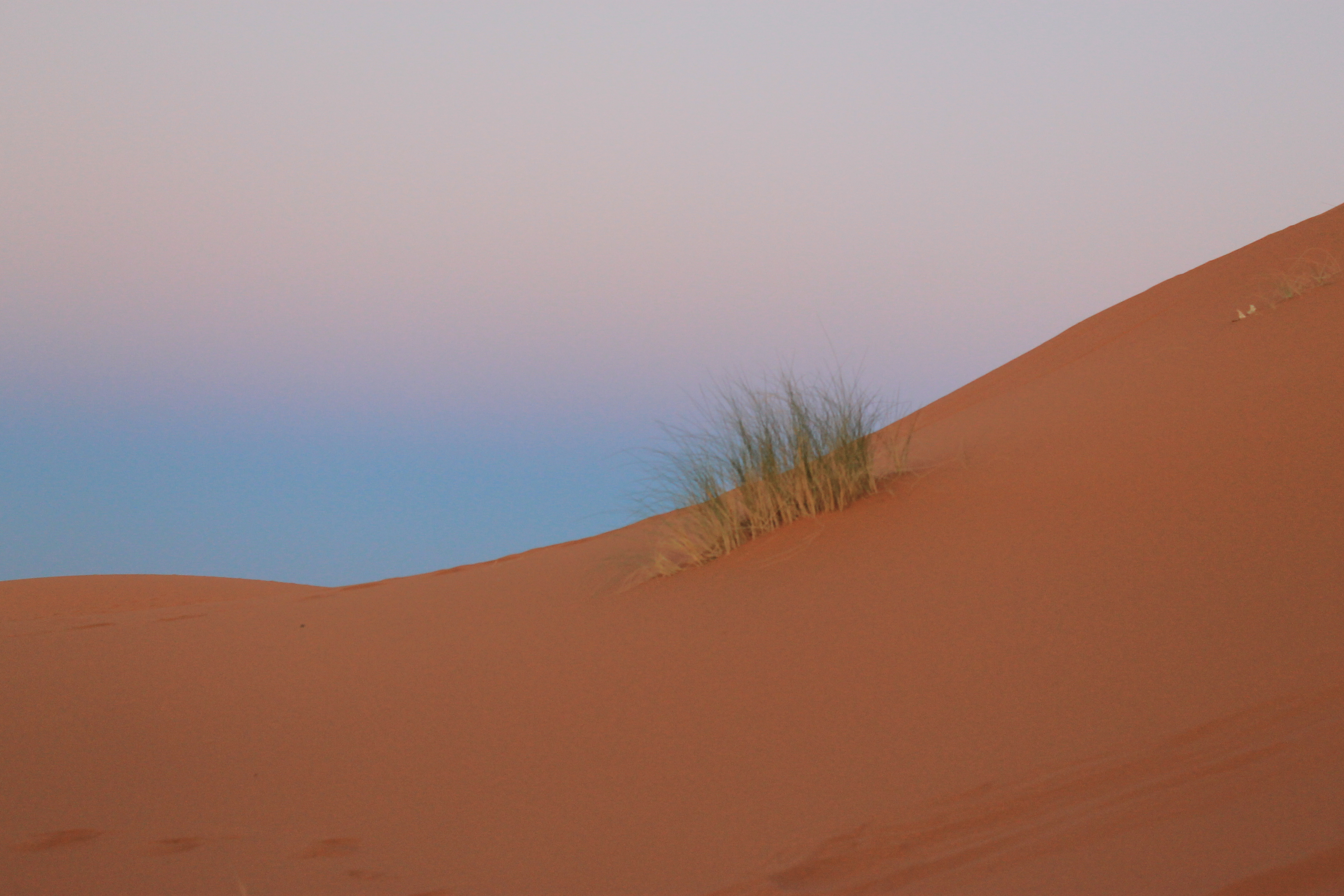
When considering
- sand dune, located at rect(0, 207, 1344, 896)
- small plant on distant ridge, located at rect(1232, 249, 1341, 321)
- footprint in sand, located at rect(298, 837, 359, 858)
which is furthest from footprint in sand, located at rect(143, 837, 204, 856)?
small plant on distant ridge, located at rect(1232, 249, 1341, 321)

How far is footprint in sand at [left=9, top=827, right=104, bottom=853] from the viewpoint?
2125 mm

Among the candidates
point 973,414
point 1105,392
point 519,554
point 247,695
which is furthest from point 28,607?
point 1105,392

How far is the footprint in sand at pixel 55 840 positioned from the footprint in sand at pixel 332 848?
59 centimetres

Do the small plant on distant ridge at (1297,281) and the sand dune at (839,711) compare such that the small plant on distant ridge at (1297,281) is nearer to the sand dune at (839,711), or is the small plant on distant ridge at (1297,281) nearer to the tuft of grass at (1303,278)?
the tuft of grass at (1303,278)

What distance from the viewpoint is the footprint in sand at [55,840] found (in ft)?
6.97

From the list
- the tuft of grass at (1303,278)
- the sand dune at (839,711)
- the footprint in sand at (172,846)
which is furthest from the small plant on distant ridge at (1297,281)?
the footprint in sand at (172,846)

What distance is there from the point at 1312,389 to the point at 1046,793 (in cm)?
326

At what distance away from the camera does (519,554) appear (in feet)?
29.0

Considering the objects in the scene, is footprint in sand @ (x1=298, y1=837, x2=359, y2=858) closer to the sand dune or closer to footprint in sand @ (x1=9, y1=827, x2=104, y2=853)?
the sand dune

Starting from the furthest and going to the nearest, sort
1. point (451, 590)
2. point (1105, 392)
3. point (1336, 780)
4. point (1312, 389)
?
point (451, 590)
point (1105, 392)
point (1312, 389)
point (1336, 780)

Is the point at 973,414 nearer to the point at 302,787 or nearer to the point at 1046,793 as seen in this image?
the point at 1046,793

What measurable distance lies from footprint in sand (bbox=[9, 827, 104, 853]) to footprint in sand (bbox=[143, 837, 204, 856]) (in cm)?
18

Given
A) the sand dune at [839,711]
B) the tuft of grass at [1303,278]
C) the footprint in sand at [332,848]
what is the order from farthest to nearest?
the tuft of grass at [1303,278] < the footprint in sand at [332,848] < the sand dune at [839,711]

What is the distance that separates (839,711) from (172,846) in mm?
1826
